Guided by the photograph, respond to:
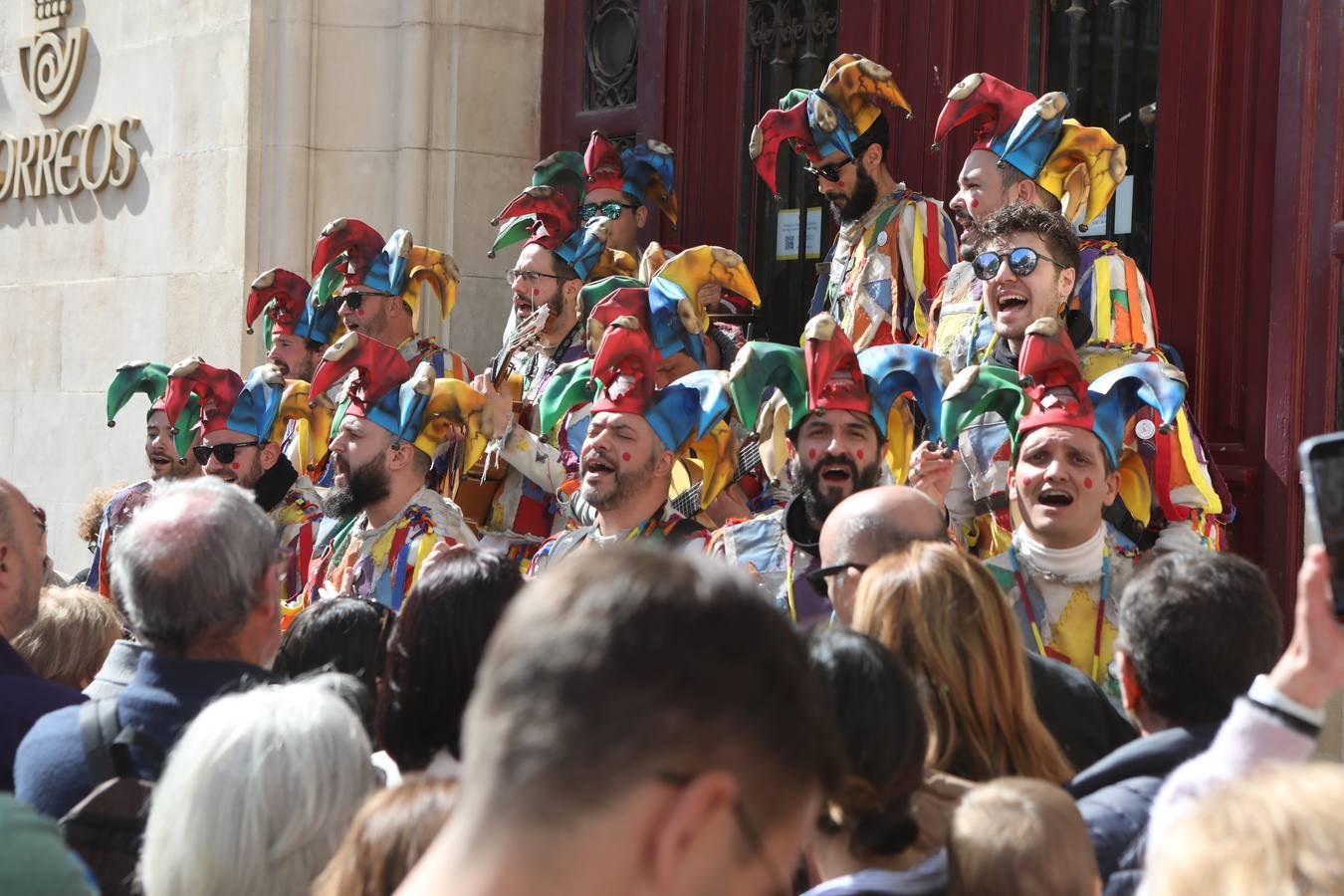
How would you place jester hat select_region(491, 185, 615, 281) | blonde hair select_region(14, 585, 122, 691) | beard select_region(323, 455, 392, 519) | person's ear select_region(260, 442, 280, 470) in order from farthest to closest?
person's ear select_region(260, 442, 280, 470)
jester hat select_region(491, 185, 615, 281)
beard select_region(323, 455, 392, 519)
blonde hair select_region(14, 585, 122, 691)

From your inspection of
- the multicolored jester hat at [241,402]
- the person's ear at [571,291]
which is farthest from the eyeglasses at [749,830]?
the multicolored jester hat at [241,402]

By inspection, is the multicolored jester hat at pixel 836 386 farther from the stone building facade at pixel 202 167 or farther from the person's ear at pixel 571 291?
the stone building facade at pixel 202 167

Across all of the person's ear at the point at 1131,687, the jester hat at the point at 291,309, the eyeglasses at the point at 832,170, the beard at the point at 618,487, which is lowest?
the person's ear at the point at 1131,687

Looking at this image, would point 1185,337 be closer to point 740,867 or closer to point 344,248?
point 344,248

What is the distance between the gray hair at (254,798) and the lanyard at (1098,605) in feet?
7.44

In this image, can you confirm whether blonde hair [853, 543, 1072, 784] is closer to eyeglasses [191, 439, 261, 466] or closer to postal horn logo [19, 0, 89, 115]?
eyeglasses [191, 439, 261, 466]

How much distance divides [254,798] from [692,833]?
1.12 m

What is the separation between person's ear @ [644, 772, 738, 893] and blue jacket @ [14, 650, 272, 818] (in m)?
1.64

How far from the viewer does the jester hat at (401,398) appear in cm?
622

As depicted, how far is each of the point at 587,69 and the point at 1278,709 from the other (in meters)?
6.73

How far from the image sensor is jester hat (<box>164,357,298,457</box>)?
707 centimetres

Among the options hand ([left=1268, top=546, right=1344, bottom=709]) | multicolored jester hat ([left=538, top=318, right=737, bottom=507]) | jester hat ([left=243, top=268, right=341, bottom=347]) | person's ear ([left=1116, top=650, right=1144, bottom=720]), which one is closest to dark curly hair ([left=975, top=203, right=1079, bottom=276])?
multicolored jester hat ([left=538, top=318, right=737, bottom=507])

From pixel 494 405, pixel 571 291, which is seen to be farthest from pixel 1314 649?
pixel 571 291

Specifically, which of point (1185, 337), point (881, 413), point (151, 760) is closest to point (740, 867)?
point (151, 760)
